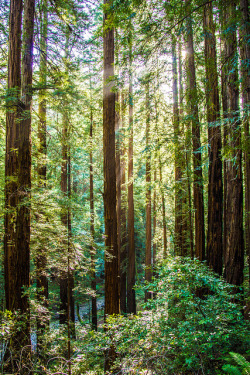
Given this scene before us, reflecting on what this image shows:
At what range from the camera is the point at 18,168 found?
5.18 metres

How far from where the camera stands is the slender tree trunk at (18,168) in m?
4.87

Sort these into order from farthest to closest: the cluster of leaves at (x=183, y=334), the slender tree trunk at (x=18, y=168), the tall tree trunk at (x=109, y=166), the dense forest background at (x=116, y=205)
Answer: the tall tree trunk at (x=109, y=166), the slender tree trunk at (x=18, y=168), the dense forest background at (x=116, y=205), the cluster of leaves at (x=183, y=334)

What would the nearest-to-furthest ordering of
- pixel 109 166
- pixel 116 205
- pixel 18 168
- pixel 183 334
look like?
pixel 183 334, pixel 18 168, pixel 116 205, pixel 109 166

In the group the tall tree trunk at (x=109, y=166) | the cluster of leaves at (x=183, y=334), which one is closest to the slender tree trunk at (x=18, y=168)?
the tall tree trunk at (x=109, y=166)

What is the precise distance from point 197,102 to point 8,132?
4.64 meters

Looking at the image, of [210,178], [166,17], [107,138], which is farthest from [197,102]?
[210,178]

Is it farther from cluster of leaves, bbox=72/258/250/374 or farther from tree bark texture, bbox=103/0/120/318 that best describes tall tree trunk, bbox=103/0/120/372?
cluster of leaves, bbox=72/258/250/374

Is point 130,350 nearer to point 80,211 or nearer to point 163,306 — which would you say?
point 163,306

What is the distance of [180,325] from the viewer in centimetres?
323

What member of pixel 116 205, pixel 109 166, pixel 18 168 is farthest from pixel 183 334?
pixel 18 168

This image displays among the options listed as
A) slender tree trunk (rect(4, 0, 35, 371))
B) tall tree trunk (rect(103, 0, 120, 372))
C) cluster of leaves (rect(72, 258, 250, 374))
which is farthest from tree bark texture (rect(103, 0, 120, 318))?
cluster of leaves (rect(72, 258, 250, 374))

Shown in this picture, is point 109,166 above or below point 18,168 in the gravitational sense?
above

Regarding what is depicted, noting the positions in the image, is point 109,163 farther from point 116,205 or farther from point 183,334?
point 183,334

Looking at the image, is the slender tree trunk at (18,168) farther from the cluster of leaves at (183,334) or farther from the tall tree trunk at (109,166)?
the cluster of leaves at (183,334)
